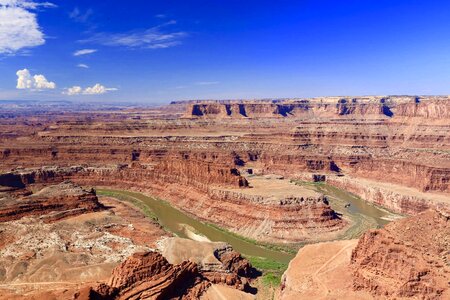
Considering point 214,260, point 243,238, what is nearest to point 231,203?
point 243,238

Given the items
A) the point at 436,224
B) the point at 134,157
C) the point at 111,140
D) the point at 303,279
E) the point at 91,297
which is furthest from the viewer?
the point at 111,140

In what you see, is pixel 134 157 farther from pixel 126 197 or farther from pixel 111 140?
pixel 126 197

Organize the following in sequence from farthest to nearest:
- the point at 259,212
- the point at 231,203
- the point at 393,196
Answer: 1. the point at 393,196
2. the point at 231,203
3. the point at 259,212

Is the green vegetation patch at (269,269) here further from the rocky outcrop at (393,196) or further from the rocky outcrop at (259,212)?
the rocky outcrop at (393,196)

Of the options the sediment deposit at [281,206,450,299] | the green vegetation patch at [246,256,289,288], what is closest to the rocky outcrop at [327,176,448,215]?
the green vegetation patch at [246,256,289,288]

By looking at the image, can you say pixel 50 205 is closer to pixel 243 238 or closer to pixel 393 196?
pixel 243 238

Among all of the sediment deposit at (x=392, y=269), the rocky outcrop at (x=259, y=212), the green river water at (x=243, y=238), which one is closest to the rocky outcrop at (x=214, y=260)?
the sediment deposit at (x=392, y=269)

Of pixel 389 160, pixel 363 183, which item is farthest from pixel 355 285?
pixel 389 160
